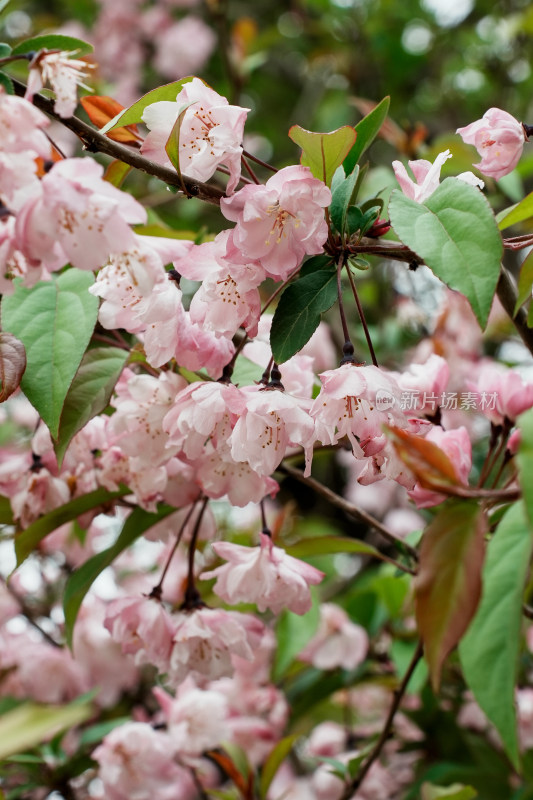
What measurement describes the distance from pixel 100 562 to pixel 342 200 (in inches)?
20.2

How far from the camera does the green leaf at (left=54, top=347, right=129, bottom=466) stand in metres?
0.72

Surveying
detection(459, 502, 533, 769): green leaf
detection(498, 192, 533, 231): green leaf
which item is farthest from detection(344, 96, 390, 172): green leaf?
detection(459, 502, 533, 769): green leaf

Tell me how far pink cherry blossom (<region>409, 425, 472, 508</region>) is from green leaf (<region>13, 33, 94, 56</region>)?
0.45 metres

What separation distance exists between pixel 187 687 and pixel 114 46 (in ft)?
9.36

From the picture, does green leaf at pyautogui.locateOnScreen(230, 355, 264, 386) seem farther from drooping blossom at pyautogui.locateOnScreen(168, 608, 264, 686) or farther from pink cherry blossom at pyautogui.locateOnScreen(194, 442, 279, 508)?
drooping blossom at pyautogui.locateOnScreen(168, 608, 264, 686)

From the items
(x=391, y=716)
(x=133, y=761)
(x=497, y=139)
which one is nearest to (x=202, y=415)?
(x=497, y=139)

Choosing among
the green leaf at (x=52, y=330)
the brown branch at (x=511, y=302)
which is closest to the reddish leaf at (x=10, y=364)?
the green leaf at (x=52, y=330)

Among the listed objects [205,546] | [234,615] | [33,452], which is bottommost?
[205,546]

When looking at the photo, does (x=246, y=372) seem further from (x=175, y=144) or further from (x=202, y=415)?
(x=175, y=144)

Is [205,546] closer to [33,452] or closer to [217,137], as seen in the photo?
[33,452]

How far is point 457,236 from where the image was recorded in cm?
58

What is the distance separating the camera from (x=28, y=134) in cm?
52

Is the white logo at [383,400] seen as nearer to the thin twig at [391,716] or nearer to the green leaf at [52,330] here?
the green leaf at [52,330]

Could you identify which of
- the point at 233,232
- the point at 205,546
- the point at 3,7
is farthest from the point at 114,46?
the point at 233,232
